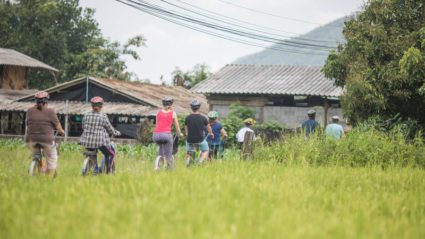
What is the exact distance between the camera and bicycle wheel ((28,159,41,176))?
9547mm

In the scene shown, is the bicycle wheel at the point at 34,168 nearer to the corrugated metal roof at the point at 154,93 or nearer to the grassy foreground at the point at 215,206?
the grassy foreground at the point at 215,206

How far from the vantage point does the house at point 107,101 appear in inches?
1060

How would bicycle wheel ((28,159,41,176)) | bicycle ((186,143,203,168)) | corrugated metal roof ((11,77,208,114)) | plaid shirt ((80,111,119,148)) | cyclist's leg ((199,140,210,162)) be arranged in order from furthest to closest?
corrugated metal roof ((11,77,208,114)) < bicycle ((186,143,203,168)) < cyclist's leg ((199,140,210,162)) < plaid shirt ((80,111,119,148)) < bicycle wheel ((28,159,41,176))

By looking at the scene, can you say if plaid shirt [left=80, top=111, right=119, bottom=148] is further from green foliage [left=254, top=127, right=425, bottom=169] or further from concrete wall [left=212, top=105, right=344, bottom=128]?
concrete wall [left=212, top=105, right=344, bottom=128]

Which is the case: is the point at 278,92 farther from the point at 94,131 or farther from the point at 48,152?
the point at 48,152

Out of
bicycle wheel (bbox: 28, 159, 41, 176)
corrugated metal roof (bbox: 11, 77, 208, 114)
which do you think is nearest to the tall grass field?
bicycle wheel (bbox: 28, 159, 41, 176)

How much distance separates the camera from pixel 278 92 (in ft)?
93.4

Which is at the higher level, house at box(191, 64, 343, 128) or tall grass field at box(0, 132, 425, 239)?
house at box(191, 64, 343, 128)

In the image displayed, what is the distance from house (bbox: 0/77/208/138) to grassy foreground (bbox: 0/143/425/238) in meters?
A: 17.8

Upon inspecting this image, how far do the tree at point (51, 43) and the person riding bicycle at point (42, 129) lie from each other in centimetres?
3472

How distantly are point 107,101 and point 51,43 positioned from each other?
17782mm

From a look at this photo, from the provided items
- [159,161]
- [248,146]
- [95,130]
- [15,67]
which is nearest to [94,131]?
[95,130]

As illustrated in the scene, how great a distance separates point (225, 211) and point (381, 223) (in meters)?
1.49

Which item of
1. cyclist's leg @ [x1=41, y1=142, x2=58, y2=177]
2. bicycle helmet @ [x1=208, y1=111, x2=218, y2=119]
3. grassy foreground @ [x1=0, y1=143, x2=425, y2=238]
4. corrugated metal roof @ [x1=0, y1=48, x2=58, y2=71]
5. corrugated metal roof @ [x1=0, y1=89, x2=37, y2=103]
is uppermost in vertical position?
corrugated metal roof @ [x1=0, y1=48, x2=58, y2=71]
